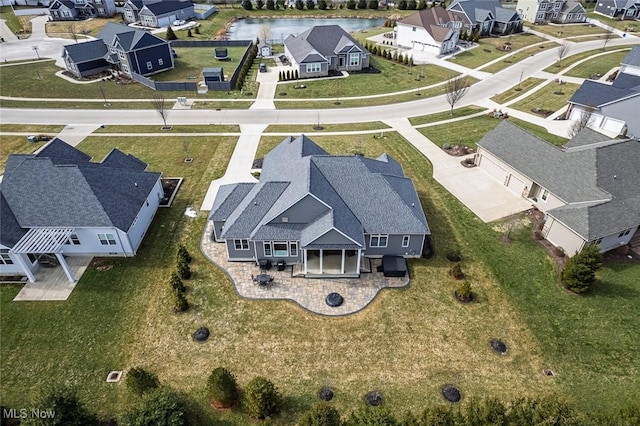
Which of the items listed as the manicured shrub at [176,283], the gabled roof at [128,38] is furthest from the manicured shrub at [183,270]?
the gabled roof at [128,38]

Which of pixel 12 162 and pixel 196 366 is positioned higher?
pixel 12 162

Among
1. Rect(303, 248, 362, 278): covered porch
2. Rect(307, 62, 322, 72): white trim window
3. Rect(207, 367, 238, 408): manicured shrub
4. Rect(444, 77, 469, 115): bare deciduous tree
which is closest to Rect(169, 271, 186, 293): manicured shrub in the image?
Rect(207, 367, 238, 408): manicured shrub

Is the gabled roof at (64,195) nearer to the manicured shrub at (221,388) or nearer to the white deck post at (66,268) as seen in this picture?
the white deck post at (66,268)

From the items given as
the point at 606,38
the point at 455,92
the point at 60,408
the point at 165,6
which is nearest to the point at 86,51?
the point at 165,6

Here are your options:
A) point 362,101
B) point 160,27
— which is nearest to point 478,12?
point 362,101

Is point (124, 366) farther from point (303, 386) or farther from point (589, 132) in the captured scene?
point (589, 132)

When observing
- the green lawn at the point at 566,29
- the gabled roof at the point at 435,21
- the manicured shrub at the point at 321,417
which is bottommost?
the manicured shrub at the point at 321,417
